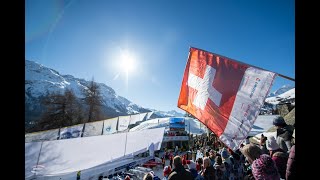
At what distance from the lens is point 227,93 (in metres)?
4.54

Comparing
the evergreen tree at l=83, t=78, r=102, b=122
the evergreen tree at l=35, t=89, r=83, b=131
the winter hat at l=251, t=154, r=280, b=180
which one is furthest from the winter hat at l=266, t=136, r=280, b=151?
the evergreen tree at l=83, t=78, r=102, b=122

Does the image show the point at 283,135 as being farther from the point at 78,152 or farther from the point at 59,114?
the point at 59,114

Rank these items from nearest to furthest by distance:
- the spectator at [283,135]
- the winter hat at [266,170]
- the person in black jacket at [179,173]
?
the winter hat at [266,170] < the person in black jacket at [179,173] < the spectator at [283,135]

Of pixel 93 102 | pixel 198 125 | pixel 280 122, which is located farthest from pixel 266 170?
pixel 198 125

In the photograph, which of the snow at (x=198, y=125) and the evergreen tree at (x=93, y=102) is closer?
the snow at (x=198, y=125)

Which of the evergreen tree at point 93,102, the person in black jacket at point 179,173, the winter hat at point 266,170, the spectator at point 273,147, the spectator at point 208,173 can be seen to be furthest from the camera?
the evergreen tree at point 93,102

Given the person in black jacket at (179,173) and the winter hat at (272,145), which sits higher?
the winter hat at (272,145)

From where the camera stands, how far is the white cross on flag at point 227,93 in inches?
157

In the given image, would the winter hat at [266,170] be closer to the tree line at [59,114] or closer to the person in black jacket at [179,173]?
the person in black jacket at [179,173]

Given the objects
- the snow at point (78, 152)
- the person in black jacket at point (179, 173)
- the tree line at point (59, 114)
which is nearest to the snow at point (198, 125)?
the snow at point (78, 152)

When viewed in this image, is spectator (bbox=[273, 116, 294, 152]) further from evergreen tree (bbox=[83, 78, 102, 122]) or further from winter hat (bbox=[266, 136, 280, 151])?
evergreen tree (bbox=[83, 78, 102, 122])

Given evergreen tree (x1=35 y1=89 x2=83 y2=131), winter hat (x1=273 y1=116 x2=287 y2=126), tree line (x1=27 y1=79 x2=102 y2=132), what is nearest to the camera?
winter hat (x1=273 y1=116 x2=287 y2=126)

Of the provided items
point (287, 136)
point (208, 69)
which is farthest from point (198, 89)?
point (287, 136)

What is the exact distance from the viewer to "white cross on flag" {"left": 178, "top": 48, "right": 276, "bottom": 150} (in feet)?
13.1
